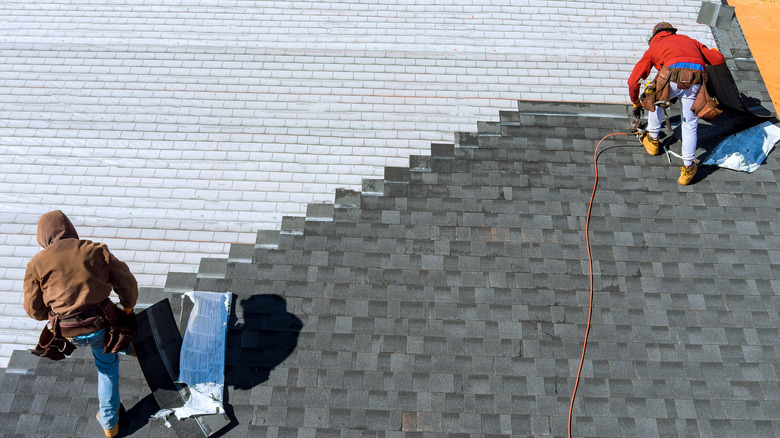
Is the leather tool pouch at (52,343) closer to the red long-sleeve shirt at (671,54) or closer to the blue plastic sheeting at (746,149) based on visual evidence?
the red long-sleeve shirt at (671,54)

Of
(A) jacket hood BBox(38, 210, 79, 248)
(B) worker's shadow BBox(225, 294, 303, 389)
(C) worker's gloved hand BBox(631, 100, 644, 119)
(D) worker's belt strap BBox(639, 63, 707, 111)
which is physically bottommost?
(B) worker's shadow BBox(225, 294, 303, 389)

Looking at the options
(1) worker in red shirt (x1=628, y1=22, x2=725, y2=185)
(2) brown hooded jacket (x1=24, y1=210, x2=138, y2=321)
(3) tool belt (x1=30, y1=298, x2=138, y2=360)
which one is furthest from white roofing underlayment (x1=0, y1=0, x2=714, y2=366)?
(2) brown hooded jacket (x1=24, y1=210, x2=138, y2=321)

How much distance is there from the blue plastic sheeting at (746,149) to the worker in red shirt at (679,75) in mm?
603

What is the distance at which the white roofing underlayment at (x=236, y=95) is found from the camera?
7.35 m

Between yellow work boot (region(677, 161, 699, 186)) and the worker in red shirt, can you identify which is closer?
the worker in red shirt

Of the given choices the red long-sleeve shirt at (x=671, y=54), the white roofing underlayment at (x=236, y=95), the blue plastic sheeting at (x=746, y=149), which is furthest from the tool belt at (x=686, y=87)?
the white roofing underlayment at (x=236, y=95)

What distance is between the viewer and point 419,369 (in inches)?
236

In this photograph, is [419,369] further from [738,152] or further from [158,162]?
[738,152]

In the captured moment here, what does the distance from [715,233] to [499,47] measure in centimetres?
428

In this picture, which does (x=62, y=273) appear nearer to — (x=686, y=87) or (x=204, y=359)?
(x=204, y=359)

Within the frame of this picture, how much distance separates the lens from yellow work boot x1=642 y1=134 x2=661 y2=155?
7279mm

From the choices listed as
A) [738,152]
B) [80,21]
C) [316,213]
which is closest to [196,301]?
[316,213]

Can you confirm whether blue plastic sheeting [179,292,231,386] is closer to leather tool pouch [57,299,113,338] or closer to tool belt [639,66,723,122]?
leather tool pouch [57,299,113,338]

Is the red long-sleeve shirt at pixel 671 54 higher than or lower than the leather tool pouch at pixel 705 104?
higher
